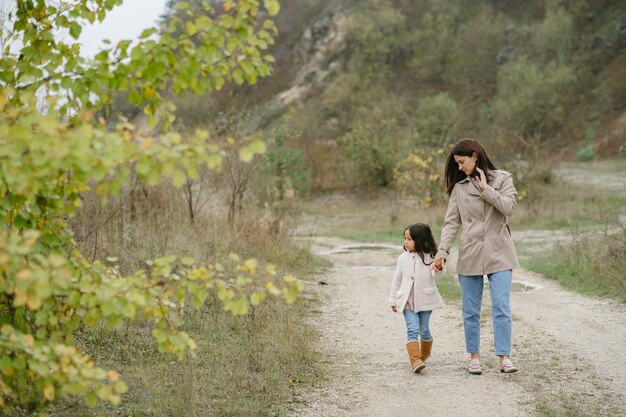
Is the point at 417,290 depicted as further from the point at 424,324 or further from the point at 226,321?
the point at 226,321

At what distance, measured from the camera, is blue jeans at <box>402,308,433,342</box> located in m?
5.80

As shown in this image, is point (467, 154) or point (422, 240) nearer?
point (467, 154)

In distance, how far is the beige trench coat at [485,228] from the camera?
5551 millimetres

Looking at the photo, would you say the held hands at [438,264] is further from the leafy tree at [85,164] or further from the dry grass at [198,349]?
the leafy tree at [85,164]

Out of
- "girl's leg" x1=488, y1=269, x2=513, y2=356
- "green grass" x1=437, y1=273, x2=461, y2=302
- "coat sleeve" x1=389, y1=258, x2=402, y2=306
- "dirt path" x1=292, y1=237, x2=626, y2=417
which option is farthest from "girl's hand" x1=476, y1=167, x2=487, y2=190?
"green grass" x1=437, y1=273, x2=461, y2=302

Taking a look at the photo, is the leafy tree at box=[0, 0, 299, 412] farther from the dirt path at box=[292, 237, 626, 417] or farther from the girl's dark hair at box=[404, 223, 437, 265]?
the girl's dark hair at box=[404, 223, 437, 265]

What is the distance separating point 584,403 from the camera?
4953mm

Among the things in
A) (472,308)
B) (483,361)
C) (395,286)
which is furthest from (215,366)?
(483,361)

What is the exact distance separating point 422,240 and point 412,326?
2.48 feet

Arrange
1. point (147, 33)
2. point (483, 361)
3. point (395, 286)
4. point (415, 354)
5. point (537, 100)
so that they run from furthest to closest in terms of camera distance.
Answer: point (537, 100), point (483, 361), point (395, 286), point (415, 354), point (147, 33)

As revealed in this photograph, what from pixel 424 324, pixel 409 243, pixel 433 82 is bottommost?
pixel 424 324

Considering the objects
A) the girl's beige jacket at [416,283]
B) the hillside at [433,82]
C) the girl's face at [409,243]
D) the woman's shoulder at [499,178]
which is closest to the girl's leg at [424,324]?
the girl's beige jacket at [416,283]

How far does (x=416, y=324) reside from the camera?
5.84 metres

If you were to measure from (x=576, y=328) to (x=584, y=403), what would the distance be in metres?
2.65
